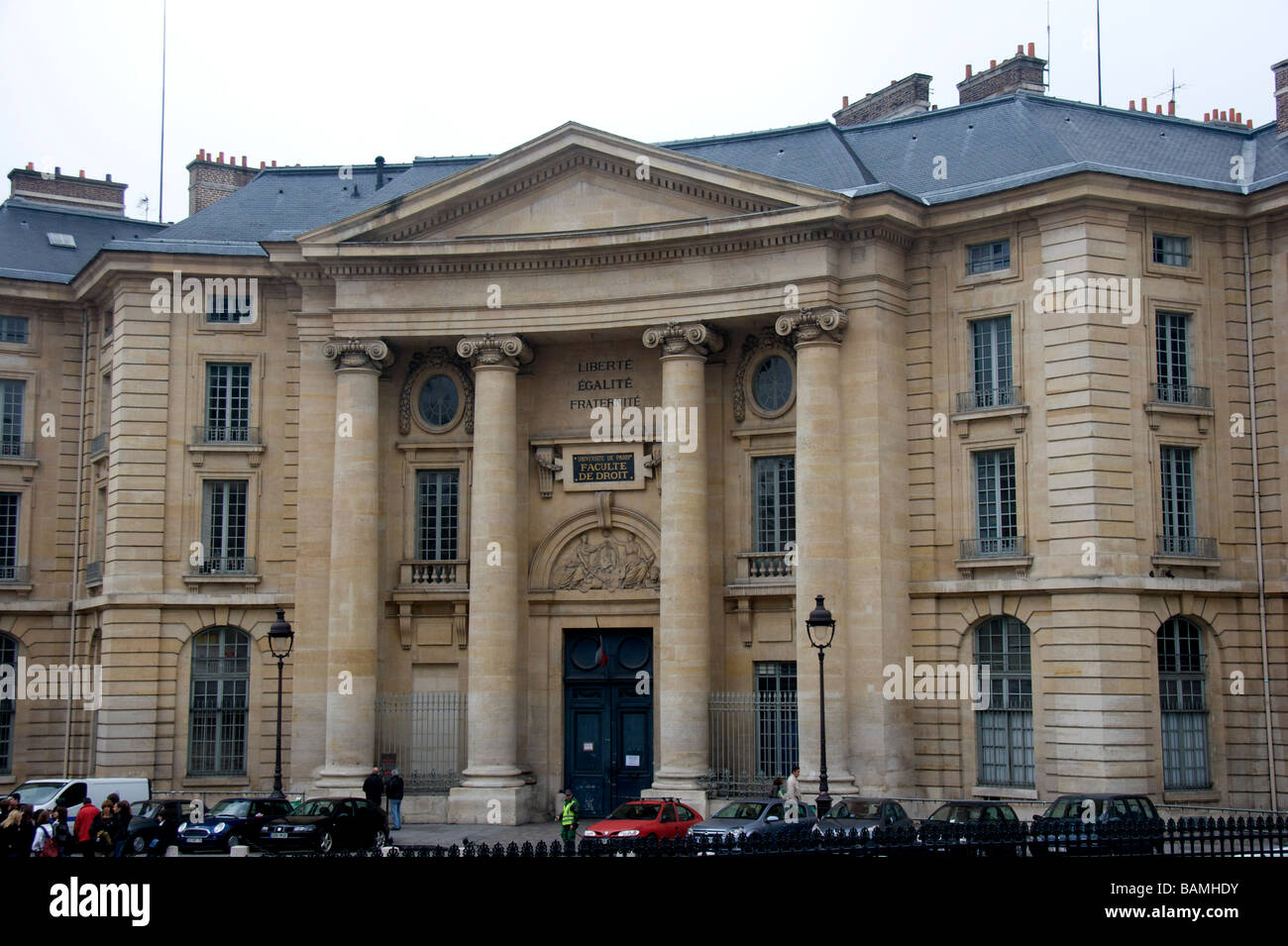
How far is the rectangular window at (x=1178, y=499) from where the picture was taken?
34375 millimetres

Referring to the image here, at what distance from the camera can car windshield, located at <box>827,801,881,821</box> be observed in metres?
29.5

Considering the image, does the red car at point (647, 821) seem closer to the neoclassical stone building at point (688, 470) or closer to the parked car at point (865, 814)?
the parked car at point (865, 814)

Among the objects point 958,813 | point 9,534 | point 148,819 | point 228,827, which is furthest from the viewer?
point 9,534

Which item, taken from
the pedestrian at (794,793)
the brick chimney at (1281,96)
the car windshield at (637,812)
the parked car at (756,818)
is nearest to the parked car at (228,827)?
the car windshield at (637,812)

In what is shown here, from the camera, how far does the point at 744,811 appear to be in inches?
1167

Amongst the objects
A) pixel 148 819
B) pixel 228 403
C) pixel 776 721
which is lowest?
pixel 148 819

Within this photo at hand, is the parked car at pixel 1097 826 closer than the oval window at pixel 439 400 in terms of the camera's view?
Yes

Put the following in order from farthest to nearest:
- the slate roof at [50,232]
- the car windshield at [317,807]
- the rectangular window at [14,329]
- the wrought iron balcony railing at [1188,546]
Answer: the slate roof at [50,232] → the rectangular window at [14,329] → the wrought iron balcony railing at [1188,546] → the car windshield at [317,807]

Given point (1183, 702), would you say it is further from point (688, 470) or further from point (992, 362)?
point (688, 470)

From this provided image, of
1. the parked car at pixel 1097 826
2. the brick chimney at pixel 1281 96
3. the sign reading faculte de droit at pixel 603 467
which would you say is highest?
the brick chimney at pixel 1281 96

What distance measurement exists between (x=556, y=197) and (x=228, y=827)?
668 inches

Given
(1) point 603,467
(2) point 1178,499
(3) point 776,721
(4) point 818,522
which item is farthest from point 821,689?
(1) point 603,467

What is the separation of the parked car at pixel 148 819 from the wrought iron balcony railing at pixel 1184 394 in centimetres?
2300
